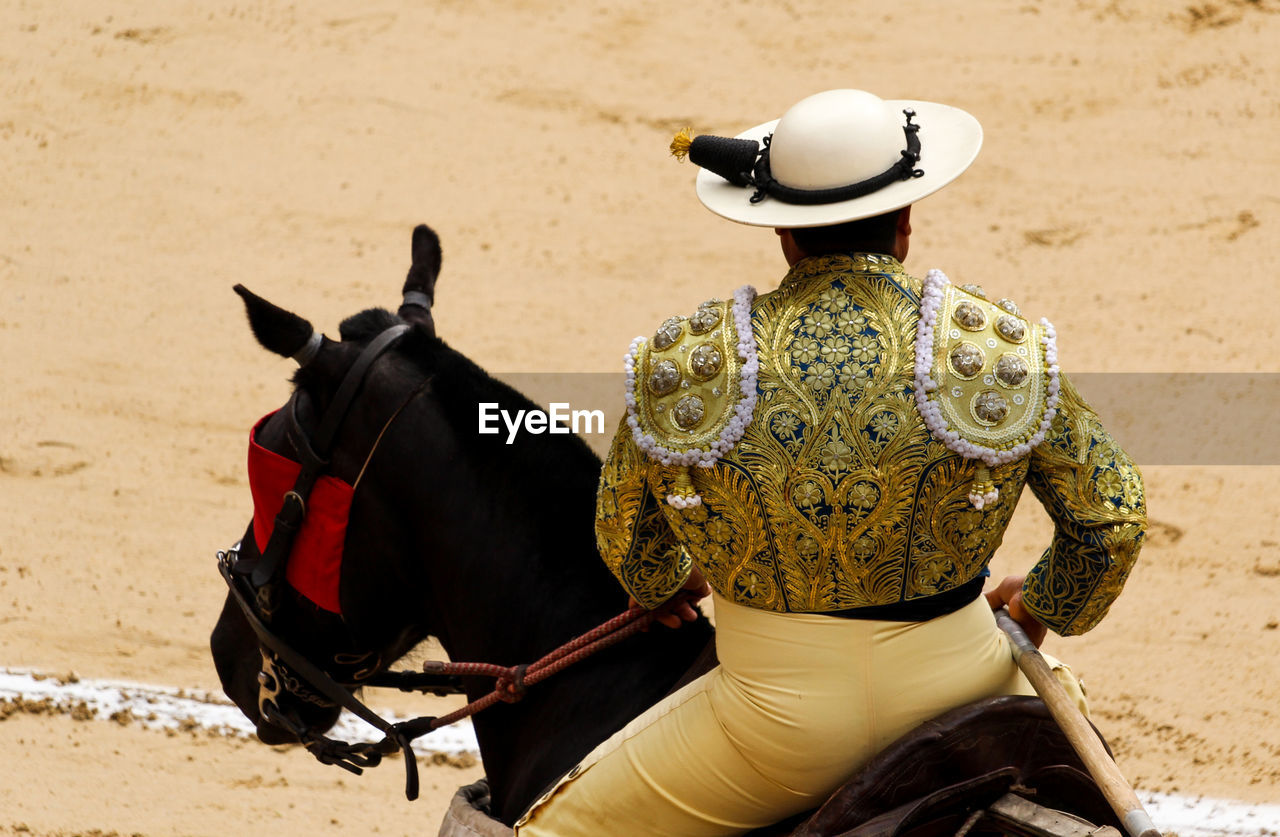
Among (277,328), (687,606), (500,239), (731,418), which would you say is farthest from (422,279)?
(500,239)

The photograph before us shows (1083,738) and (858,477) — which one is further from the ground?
(858,477)

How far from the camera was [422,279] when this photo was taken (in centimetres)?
292

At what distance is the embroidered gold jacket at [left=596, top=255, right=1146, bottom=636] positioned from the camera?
199 cm

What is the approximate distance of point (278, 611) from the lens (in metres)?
2.86

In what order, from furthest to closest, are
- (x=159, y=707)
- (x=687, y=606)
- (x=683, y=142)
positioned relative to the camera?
(x=159, y=707)
(x=687, y=606)
(x=683, y=142)

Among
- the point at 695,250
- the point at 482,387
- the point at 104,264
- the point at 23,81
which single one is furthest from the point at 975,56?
the point at 482,387

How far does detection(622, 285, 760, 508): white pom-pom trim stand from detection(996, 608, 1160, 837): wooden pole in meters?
0.57

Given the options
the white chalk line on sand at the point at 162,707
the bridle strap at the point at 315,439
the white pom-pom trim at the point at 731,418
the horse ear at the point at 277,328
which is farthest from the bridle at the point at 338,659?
the white chalk line on sand at the point at 162,707

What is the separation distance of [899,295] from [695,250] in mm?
4826

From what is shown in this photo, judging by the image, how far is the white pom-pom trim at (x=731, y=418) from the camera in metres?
2.02

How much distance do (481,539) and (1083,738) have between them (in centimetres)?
113

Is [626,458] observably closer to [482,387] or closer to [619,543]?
[619,543]

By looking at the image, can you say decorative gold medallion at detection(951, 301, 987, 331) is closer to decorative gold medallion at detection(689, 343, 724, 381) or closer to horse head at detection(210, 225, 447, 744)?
decorative gold medallion at detection(689, 343, 724, 381)

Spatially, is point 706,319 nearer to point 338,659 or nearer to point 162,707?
point 338,659
